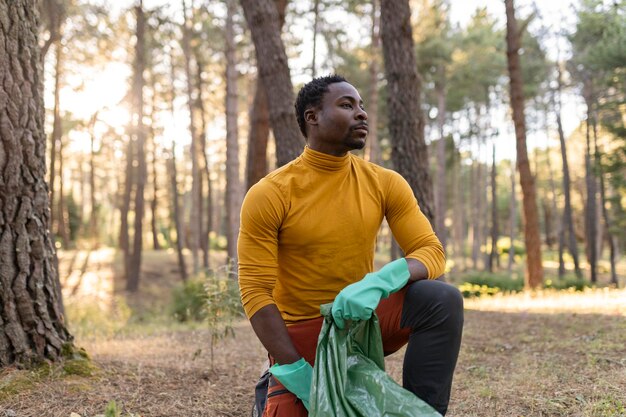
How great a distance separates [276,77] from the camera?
708 cm

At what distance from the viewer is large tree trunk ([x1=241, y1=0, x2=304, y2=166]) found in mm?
7074

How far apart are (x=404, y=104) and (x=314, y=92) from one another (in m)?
4.96

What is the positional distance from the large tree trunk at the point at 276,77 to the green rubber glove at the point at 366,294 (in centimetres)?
471

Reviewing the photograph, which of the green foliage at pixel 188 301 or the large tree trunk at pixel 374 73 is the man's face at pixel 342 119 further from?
the large tree trunk at pixel 374 73

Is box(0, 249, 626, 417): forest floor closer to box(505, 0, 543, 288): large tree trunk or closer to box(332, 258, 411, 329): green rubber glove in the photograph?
box(332, 258, 411, 329): green rubber glove

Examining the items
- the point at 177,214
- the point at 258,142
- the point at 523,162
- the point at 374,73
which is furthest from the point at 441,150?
the point at 258,142

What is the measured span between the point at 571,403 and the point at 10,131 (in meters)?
4.19

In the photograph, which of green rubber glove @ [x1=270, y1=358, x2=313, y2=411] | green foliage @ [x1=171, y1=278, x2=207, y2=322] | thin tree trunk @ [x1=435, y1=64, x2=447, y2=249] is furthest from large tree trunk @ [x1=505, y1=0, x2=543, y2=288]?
green rubber glove @ [x1=270, y1=358, x2=313, y2=411]

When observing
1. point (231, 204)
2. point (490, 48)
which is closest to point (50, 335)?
point (231, 204)

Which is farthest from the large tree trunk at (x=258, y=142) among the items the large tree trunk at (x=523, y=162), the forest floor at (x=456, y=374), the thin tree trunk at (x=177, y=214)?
the thin tree trunk at (x=177, y=214)

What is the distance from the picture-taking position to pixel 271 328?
2.60m

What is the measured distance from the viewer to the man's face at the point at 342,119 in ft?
9.11

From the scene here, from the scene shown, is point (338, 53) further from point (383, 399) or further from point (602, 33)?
point (383, 399)

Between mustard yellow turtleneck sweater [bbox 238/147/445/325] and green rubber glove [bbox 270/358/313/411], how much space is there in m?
0.31
